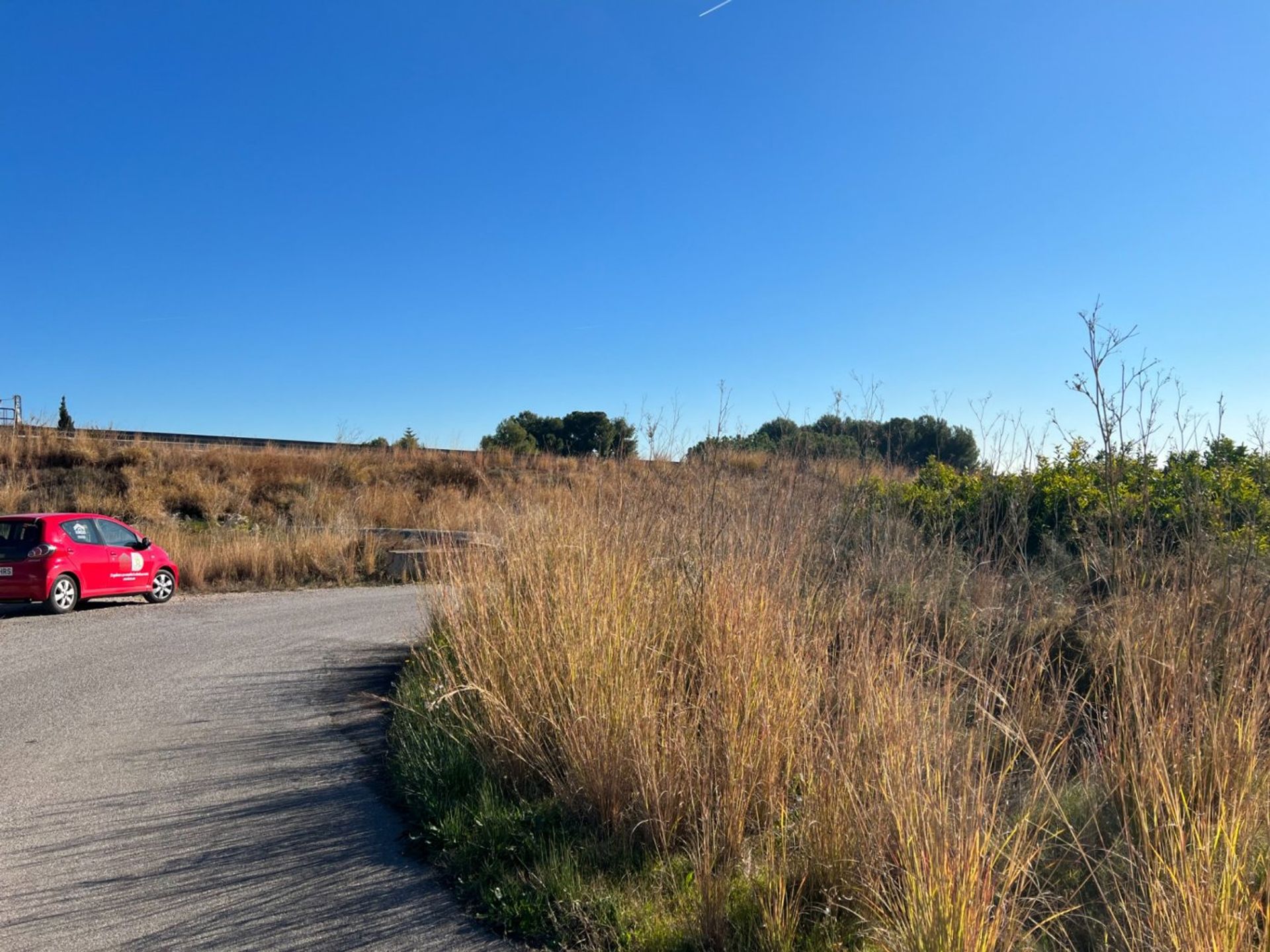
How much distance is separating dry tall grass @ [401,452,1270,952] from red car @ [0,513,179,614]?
10.5 meters

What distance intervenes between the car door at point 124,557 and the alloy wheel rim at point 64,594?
72 centimetres

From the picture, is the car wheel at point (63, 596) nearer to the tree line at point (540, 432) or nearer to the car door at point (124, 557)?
the car door at point (124, 557)

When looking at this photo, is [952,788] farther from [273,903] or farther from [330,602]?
[330,602]

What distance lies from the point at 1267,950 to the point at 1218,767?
962mm

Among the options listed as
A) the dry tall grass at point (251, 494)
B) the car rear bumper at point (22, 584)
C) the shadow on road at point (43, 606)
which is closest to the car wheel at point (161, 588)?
the shadow on road at point (43, 606)

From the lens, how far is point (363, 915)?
4.03 m

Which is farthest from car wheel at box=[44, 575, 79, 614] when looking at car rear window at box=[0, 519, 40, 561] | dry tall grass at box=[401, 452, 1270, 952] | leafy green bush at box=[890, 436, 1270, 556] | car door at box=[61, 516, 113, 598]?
leafy green bush at box=[890, 436, 1270, 556]

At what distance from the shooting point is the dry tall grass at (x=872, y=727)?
3.03m

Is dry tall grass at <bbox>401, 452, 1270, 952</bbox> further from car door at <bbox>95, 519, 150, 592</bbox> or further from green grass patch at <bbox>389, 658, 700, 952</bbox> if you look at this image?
car door at <bbox>95, 519, 150, 592</bbox>

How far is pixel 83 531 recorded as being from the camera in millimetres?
14430

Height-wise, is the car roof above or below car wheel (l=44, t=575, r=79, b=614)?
above

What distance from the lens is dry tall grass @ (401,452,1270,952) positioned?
9.95 feet

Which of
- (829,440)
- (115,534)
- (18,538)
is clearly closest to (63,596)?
(18,538)

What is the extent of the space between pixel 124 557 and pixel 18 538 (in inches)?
66.3
